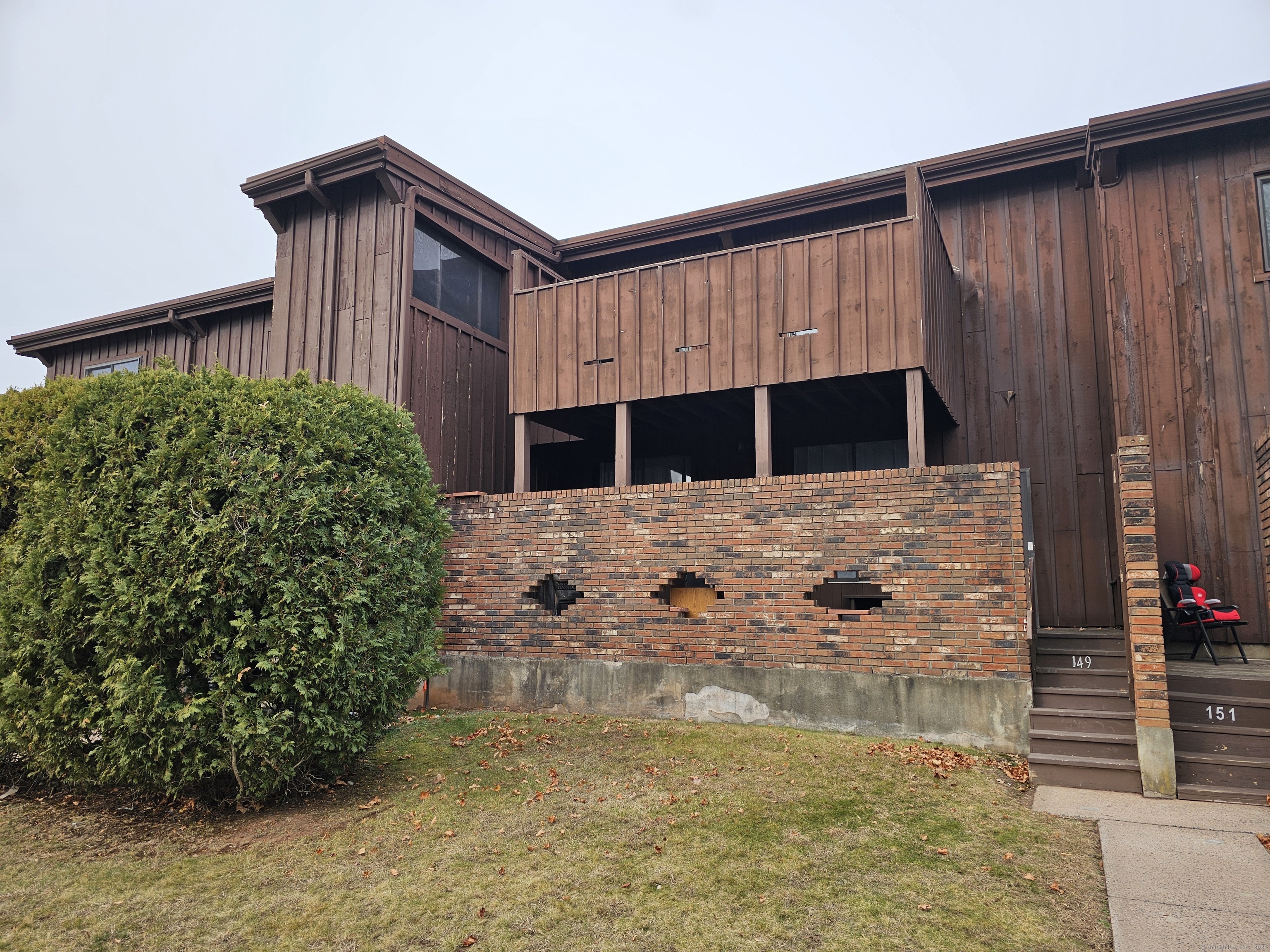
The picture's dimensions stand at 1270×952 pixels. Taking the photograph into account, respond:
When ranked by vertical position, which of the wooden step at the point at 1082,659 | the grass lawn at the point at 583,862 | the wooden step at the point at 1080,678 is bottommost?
the grass lawn at the point at 583,862

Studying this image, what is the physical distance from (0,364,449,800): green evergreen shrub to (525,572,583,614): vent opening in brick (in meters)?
3.12

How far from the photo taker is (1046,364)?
10922 mm

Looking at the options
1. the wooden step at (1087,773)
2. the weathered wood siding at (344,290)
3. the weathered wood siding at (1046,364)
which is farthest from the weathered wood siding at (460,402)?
the wooden step at (1087,773)

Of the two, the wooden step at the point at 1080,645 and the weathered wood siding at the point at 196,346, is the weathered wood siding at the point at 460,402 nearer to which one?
the weathered wood siding at the point at 196,346

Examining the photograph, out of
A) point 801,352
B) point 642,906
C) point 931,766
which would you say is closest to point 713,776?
point 931,766

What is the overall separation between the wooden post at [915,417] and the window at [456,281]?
253 inches

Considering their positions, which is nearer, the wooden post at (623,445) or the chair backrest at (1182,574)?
the chair backrest at (1182,574)

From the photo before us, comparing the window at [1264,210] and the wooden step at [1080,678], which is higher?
the window at [1264,210]

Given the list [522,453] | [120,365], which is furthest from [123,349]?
[522,453]

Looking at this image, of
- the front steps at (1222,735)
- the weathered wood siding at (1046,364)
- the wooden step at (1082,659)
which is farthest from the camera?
the weathered wood siding at (1046,364)

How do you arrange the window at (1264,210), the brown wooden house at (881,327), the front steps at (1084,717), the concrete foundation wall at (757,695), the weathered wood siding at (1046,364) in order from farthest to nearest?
the weathered wood siding at (1046,364) → the window at (1264,210) → the brown wooden house at (881,327) → the concrete foundation wall at (757,695) → the front steps at (1084,717)

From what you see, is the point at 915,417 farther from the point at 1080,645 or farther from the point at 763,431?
the point at 1080,645

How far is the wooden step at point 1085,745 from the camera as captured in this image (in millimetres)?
6539

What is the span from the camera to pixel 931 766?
21.9ft
